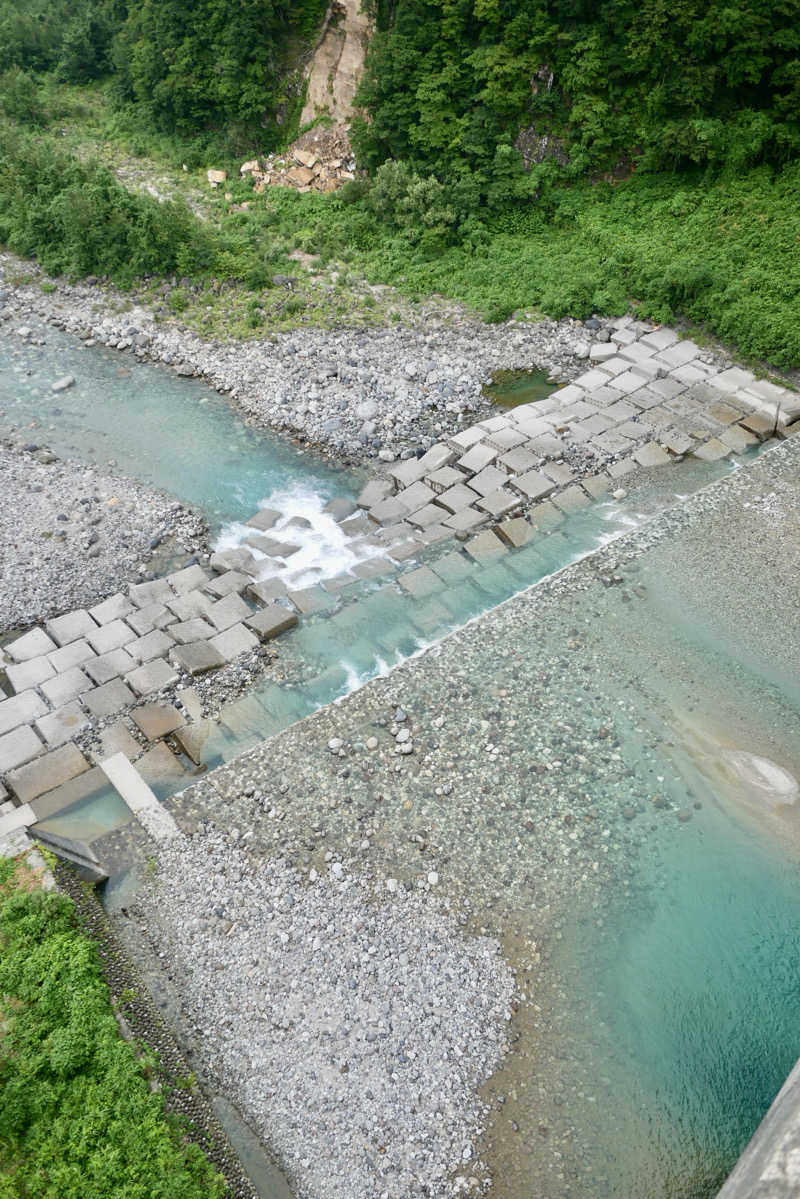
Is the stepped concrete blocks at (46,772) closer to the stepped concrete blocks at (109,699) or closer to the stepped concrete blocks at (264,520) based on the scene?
the stepped concrete blocks at (109,699)

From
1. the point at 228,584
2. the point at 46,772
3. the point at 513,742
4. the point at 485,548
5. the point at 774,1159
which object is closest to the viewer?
the point at 774,1159

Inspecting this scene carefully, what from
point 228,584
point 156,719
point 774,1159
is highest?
point 774,1159

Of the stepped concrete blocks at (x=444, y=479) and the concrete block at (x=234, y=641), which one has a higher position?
the stepped concrete blocks at (x=444, y=479)

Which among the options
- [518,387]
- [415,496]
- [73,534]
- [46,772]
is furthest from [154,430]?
[46,772]

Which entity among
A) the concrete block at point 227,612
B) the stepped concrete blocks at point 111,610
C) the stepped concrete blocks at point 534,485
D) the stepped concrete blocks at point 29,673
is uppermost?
the stepped concrete blocks at point 534,485

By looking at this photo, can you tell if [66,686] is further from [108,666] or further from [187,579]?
[187,579]

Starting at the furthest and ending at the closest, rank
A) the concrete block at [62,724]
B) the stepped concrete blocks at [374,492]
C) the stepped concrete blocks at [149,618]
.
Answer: the stepped concrete blocks at [374,492], the stepped concrete blocks at [149,618], the concrete block at [62,724]

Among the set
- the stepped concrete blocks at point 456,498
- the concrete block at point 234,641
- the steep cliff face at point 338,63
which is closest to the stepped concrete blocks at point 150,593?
the concrete block at point 234,641

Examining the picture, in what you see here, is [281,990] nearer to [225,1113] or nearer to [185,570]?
[225,1113]
